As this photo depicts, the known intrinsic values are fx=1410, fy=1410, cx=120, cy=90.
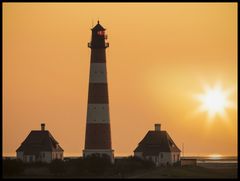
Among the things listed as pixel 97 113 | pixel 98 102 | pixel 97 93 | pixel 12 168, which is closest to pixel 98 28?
pixel 97 93

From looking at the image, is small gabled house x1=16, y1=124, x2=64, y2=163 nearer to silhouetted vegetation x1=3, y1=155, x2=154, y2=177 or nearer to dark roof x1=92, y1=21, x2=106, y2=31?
silhouetted vegetation x1=3, y1=155, x2=154, y2=177

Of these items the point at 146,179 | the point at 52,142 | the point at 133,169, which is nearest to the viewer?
the point at 146,179

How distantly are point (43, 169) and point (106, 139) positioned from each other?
238 inches

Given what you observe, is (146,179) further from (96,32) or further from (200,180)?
(96,32)

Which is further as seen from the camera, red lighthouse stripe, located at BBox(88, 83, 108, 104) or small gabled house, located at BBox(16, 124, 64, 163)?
small gabled house, located at BBox(16, 124, 64, 163)

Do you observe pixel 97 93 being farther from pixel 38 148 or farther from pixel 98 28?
pixel 38 148

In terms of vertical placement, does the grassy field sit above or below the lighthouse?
below

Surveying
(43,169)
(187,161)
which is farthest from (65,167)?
(187,161)

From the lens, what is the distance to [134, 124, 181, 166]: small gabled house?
11450 cm

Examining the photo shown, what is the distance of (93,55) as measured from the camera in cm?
10612

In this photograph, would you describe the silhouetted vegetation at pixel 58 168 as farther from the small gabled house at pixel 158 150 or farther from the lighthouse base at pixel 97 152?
the small gabled house at pixel 158 150

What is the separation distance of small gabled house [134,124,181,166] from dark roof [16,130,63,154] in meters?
7.32

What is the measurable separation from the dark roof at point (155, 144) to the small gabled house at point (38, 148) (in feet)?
23.9

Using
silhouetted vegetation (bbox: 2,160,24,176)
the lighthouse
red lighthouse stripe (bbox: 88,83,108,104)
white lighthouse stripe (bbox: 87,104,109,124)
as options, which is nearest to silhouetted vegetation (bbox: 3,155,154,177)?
silhouetted vegetation (bbox: 2,160,24,176)
